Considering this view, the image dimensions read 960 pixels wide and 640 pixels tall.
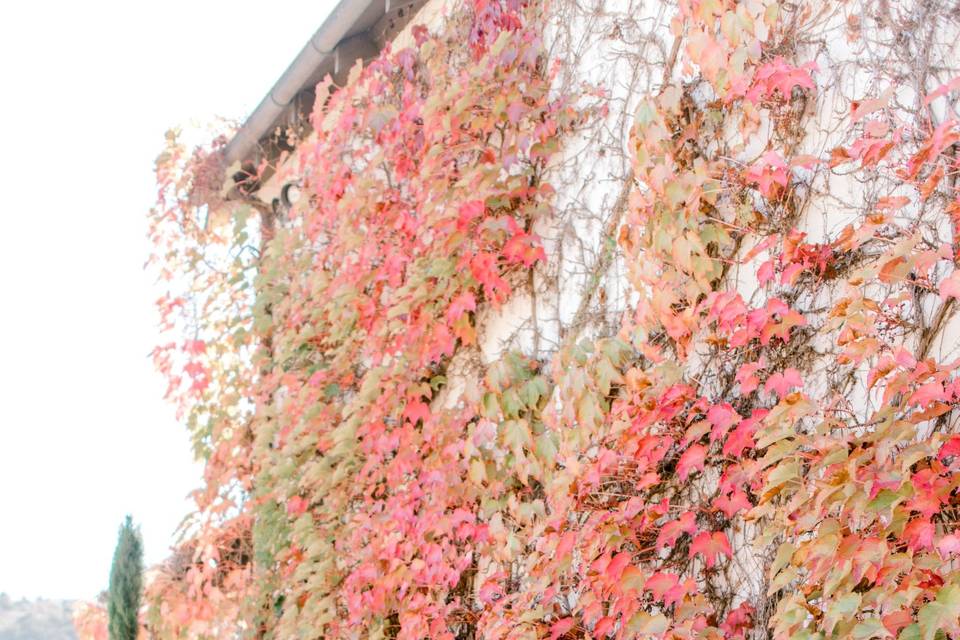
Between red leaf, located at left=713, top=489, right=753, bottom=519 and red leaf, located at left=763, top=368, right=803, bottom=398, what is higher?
red leaf, located at left=763, top=368, right=803, bottom=398

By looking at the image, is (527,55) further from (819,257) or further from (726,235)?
(819,257)

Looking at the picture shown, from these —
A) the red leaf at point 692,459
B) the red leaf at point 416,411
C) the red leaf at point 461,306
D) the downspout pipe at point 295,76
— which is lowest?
the red leaf at point 692,459

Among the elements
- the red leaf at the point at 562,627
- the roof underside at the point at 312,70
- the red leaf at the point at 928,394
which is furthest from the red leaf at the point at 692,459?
the roof underside at the point at 312,70

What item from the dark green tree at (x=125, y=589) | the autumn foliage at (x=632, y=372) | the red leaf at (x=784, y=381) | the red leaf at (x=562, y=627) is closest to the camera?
the autumn foliage at (x=632, y=372)

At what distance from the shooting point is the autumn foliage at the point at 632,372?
2525 millimetres

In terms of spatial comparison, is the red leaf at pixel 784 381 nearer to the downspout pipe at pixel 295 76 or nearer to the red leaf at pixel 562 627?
the red leaf at pixel 562 627

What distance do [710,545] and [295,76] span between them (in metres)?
4.22

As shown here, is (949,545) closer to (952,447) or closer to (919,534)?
(919,534)

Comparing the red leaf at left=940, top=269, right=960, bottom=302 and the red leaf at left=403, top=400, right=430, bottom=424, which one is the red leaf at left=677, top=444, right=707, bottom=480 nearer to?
the red leaf at left=940, top=269, right=960, bottom=302

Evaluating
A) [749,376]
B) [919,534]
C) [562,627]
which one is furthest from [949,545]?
[562,627]

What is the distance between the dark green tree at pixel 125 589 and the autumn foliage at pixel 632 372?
2966 mm

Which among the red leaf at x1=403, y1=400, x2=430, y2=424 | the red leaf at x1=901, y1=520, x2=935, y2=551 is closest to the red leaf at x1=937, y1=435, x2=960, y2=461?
the red leaf at x1=901, y1=520, x2=935, y2=551

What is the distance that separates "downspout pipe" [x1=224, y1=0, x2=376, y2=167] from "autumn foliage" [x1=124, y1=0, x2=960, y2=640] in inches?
12.4

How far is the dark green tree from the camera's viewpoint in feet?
28.7
